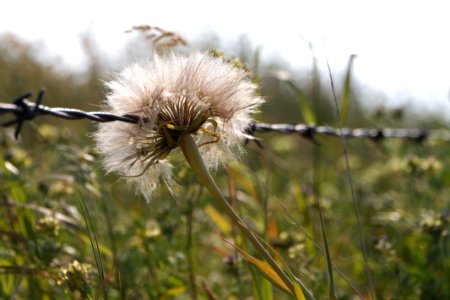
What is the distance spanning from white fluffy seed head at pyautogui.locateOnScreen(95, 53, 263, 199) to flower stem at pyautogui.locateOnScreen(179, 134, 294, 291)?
0.14 ft

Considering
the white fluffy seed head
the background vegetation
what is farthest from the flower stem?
the background vegetation

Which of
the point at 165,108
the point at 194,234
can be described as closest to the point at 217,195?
the point at 165,108

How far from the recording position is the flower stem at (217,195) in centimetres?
146

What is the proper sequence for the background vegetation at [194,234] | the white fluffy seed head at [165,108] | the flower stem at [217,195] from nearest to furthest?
1. the flower stem at [217,195]
2. the white fluffy seed head at [165,108]
3. the background vegetation at [194,234]

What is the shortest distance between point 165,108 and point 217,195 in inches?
10.4

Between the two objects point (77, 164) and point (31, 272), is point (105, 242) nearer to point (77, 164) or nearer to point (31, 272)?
point (77, 164)

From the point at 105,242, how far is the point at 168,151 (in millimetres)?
1407

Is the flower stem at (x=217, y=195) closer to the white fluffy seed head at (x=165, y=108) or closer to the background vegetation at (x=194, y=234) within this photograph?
the white fluffy seed head at (x=165, y=108)

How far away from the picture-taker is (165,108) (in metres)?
1.58

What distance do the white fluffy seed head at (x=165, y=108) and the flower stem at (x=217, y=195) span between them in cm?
4

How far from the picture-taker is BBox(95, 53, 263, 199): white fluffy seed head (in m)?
1.58

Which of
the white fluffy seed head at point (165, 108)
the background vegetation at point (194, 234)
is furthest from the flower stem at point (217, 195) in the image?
the background vegetation at point (194, 234)

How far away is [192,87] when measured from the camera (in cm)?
161

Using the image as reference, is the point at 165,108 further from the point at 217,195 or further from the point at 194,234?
the point at 194,234
